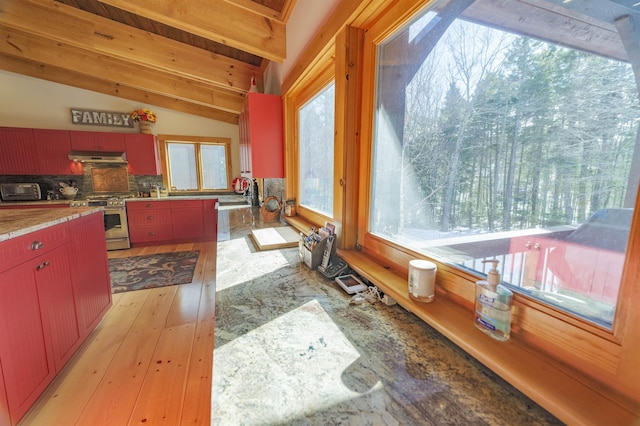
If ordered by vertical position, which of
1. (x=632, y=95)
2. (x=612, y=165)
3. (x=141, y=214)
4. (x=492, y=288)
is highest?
(x=632, y=95)

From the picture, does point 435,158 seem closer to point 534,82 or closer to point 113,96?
point 534,82

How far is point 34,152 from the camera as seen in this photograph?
3.62 meters

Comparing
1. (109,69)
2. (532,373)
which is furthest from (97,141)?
(532,373)

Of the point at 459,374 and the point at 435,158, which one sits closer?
the point at 459,374

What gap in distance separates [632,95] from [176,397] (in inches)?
77.6

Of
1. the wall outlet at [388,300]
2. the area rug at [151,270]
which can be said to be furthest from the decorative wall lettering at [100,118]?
the wall outlet at [388,300]

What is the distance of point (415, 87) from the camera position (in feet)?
3.04

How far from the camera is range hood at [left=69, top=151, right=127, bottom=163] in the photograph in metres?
3.76

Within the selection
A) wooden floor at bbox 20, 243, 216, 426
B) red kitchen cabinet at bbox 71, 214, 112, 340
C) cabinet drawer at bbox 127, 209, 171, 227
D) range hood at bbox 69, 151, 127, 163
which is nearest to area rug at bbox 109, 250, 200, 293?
wooden floor at bbox 20, 243, 216, 426

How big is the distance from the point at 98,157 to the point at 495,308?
516cm

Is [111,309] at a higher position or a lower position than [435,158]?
lower

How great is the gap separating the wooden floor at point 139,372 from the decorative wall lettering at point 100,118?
3414 mm

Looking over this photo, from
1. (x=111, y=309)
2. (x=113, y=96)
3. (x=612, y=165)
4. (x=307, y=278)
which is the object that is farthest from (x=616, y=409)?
(x=113, y=96)

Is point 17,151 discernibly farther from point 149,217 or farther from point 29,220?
point 29,220
